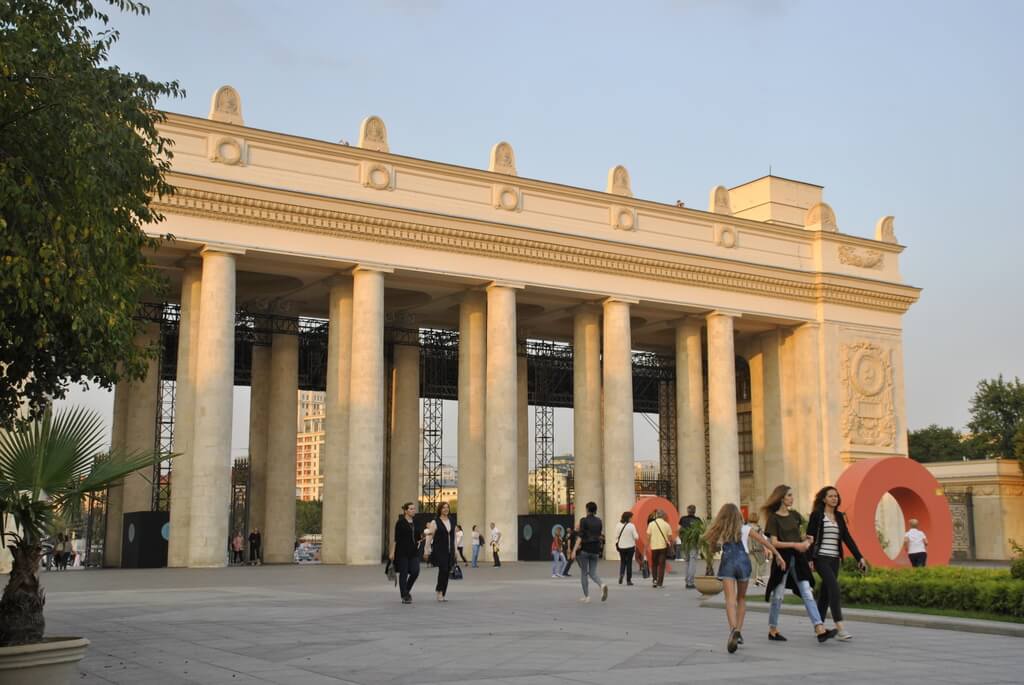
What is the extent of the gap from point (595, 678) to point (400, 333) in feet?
111

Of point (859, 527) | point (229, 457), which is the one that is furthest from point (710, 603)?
point (229, 457)

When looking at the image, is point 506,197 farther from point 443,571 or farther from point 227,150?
point 443,571

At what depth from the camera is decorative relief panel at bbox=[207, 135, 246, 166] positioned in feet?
108

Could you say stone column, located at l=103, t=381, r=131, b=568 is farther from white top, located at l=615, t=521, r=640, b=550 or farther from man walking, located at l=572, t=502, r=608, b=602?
man walking, located at l=572, t=502, r=608, b=602

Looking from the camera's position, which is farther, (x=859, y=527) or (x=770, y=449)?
(x=770, y=449)

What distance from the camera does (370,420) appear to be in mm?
33812

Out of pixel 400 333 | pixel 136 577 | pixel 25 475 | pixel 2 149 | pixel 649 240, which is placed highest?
pixel 649 240

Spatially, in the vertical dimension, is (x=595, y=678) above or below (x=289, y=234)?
below

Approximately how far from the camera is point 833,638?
12820mm

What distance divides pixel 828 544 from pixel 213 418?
22.2 metres

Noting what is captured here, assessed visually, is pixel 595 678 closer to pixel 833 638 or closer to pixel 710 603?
pixel 833 638

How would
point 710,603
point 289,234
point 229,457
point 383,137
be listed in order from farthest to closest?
point 383,137
point 289,234
point 229,457
point 710,603

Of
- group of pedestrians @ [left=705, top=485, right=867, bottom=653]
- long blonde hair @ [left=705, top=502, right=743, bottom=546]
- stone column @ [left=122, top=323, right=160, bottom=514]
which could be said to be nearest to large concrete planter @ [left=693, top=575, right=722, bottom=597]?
group of pedestrians @ [left=705, top=485, right=867, bottom=653]

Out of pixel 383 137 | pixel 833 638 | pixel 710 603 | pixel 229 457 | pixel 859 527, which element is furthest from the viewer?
pixel 383 137
